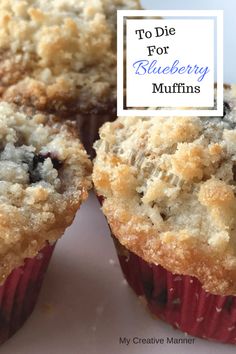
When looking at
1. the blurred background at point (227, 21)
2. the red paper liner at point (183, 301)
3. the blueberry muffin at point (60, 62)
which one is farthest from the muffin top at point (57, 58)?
the red paper liner at point (183, 301)

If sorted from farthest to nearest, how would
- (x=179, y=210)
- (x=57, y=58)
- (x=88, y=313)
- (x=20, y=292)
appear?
(x=57, y=58) < (x=88, y=313) < (x=20, y=292) < (x=179, y=210)

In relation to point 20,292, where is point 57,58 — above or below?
above

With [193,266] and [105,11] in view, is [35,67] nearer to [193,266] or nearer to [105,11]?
[105,11]

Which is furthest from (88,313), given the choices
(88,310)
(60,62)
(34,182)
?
(60,62)

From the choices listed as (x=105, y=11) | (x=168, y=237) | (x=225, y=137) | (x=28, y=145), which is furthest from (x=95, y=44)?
(x=168, y=237)

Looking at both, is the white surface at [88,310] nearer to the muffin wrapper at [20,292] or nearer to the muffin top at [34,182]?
the muffin wrapper at [20,292]

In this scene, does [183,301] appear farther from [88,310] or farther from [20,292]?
[20,292]

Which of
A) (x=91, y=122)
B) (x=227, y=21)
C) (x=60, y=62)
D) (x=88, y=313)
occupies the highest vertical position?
(x=227, y=21)

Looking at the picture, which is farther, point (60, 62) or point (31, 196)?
point (60, 62)
